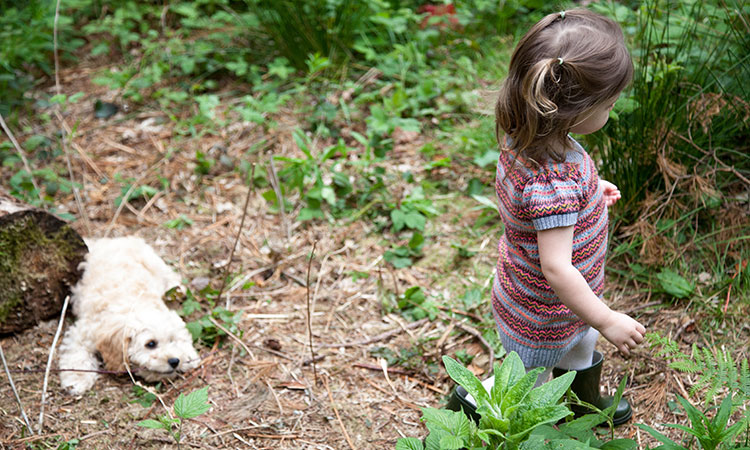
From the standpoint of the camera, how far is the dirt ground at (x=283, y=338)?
6.88 feet

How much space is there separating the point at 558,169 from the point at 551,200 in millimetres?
98

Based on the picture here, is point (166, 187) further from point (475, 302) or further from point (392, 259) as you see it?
point (475, 302)

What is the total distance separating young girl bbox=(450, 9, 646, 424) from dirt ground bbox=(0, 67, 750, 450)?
68 cm

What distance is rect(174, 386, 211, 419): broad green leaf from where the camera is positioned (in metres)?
1.71

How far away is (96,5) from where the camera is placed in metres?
5.15

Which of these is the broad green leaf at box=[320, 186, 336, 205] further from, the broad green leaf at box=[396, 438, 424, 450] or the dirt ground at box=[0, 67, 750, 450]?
the broad green leaf at box=[396, 438, 424, 450]

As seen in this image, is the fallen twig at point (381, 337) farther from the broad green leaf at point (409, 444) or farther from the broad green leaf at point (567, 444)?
the broad green leaf at point (567, 444)

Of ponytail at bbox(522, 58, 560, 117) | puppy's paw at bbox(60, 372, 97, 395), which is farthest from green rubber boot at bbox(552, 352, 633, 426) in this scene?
puppy's paw at bbox(60, 372, 97, 395)

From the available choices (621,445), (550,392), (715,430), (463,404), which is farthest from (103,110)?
(715,430)

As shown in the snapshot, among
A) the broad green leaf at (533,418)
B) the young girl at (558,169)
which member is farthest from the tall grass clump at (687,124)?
the broad green leaf at (533,418)

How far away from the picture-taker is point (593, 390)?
1997 mm

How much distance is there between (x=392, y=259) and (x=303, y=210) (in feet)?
1.97

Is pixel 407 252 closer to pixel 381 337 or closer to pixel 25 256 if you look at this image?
pixel 381 337

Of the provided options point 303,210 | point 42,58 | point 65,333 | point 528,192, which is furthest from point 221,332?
point 42,58
